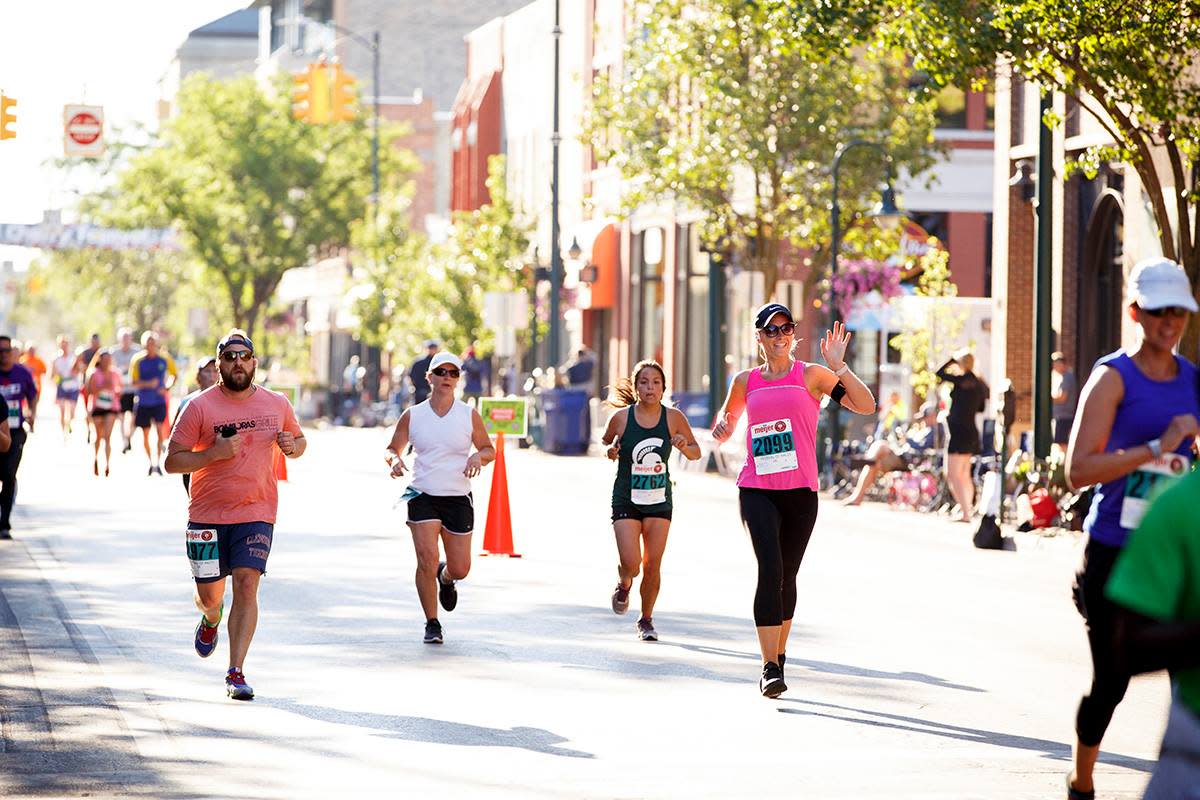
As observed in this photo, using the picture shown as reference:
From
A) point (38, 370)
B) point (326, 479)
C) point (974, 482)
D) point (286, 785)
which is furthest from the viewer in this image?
point (38, 370)

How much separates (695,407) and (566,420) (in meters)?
2.27

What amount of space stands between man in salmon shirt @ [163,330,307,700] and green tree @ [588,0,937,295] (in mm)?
22981

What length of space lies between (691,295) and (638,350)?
470 cm

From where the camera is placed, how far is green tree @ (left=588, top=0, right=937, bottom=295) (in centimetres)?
3491

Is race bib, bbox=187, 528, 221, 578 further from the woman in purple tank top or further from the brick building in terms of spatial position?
the brick building

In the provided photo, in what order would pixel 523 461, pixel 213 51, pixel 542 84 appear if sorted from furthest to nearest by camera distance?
pixel 213 51 → pixel 542 84 → pixel 523 461

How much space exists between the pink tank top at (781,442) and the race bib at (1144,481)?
3.50 metres

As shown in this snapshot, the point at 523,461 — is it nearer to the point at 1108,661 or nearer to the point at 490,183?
the point at 490,183

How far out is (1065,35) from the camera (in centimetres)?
1930

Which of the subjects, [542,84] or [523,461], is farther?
[542,84]

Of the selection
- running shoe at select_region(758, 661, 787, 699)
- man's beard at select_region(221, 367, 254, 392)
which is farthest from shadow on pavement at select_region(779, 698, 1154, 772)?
man's beard at select_region(221, 367, 254, 392)

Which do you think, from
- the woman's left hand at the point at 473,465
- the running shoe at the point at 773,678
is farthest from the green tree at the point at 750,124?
the running shoe at the point at 773,678

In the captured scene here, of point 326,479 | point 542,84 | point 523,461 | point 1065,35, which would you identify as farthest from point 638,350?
point 1065,35

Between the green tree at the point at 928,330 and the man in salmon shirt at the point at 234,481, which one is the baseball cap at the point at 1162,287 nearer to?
the man in salmon shirt at the point at 234,481
